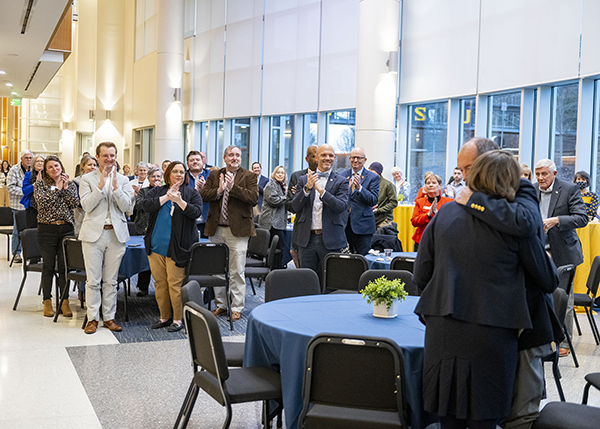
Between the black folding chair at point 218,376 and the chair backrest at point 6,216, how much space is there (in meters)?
7.96

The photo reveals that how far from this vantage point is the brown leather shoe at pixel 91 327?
5699 millimetres

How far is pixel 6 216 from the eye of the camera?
10016mm

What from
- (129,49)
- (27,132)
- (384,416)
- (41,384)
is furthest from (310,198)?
(27,132)

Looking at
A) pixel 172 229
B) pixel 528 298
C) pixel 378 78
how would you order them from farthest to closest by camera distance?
1. pixel 378 78
2. pixel 172 229
3. pixel 528 298

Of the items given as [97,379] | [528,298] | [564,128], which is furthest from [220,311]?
[564,128]

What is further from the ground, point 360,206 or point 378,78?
point 378,78

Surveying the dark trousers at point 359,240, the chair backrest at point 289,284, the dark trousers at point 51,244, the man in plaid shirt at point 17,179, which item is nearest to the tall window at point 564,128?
the dark trousers at point 359,240

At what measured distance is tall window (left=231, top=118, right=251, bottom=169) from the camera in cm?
1611

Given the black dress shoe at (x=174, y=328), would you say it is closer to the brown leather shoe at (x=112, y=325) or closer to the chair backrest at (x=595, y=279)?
the brown leather shoe at (x=112, y=325)

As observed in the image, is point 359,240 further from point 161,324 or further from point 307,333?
point 307,333

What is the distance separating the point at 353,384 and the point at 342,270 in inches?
104

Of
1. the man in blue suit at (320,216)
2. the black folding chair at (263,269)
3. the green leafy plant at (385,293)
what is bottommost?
the black folding chair at (263,269)

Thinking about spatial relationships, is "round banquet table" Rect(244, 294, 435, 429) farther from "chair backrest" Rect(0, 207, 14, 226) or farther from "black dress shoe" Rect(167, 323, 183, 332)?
"chair backrest" Rect(0, 207, 14, 226)

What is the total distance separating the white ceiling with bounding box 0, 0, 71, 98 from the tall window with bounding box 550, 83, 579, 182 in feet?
23.0
